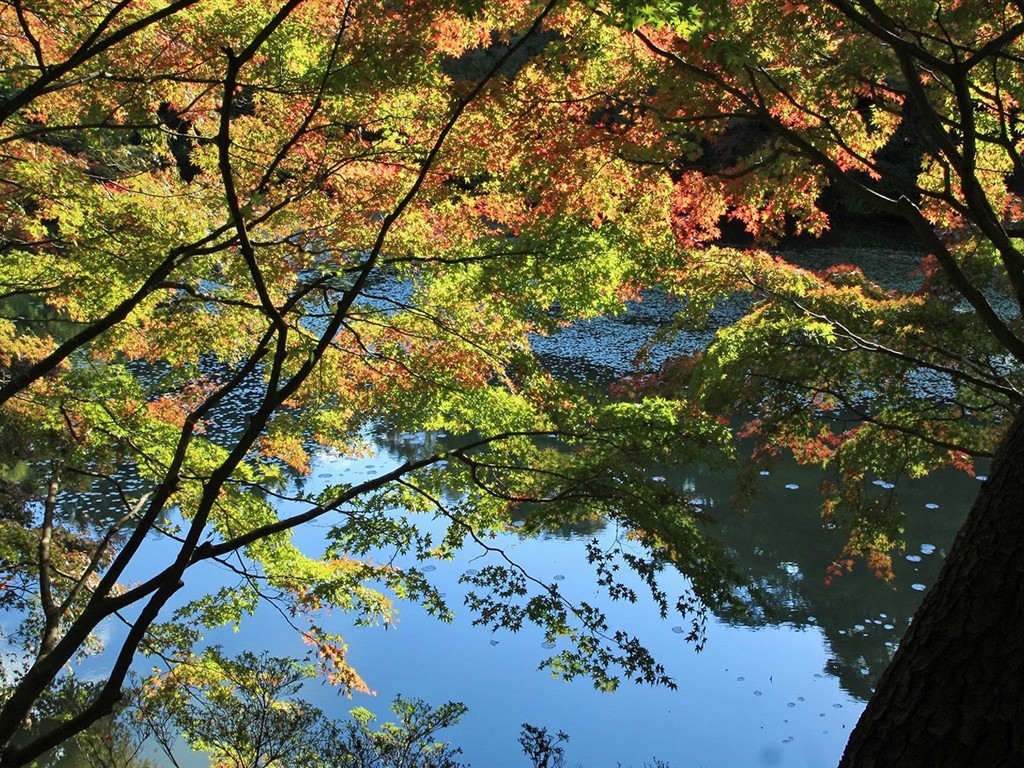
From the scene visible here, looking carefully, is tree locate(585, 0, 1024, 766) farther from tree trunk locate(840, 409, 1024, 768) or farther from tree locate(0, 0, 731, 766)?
tree trunk locate(840, 409, 1024, 768)

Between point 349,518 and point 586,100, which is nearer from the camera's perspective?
point 349,518

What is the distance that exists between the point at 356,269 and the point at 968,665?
2864mm

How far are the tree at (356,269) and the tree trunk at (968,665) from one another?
1.74 meters

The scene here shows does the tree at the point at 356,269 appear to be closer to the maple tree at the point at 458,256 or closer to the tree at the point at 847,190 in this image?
the maple tree at the point at 458,256

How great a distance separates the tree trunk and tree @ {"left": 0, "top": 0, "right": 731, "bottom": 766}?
1739 mm

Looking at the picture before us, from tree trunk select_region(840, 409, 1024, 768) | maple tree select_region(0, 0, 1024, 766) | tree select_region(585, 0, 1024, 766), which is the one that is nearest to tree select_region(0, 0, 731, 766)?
maple tree select_region(0, 0, 1024, 766)

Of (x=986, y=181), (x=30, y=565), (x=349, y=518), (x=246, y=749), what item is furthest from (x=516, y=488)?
(x=986, y=181)

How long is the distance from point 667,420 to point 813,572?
520cm

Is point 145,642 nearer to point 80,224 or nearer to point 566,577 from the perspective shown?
point 80,224

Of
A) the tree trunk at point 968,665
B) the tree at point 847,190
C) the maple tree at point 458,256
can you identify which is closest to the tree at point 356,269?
the maple tree at point 458,256

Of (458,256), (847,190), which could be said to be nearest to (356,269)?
(458,256)

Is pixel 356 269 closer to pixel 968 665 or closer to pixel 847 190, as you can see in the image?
pixel 968 665

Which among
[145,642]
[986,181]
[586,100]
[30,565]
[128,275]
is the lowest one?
[145,642]

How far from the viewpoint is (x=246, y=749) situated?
410 cm
